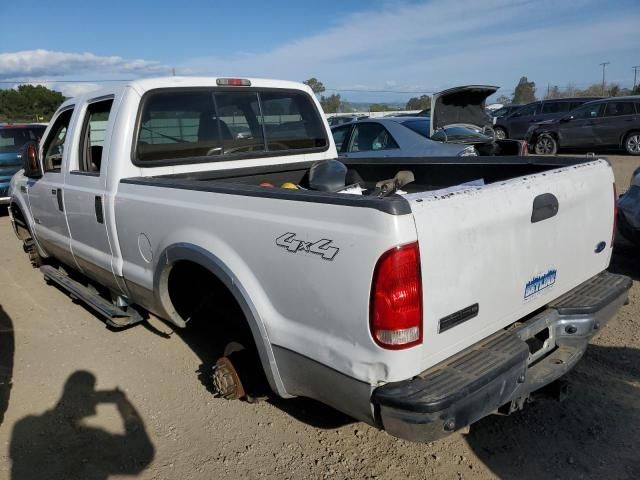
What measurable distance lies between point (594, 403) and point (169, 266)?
2678mm

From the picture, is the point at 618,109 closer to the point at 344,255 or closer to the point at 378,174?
the point at 378,174

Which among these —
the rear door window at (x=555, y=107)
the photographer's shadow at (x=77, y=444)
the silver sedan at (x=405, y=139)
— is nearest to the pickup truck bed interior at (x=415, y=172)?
the photographer's shadow at (x=77, y=444)

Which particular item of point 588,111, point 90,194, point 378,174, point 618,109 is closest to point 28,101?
point 588,111

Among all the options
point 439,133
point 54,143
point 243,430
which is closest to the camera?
point 243,430

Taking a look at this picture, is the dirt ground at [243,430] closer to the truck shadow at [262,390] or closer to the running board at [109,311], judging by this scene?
the truck shadow at [262,390]

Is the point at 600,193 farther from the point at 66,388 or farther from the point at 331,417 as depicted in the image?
the point at 66,388

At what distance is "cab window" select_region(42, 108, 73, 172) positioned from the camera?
4.59 m

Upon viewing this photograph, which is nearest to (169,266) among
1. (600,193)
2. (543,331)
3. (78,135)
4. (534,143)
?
(78,135)

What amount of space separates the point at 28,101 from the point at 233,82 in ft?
162

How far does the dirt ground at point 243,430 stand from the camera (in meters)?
2.75

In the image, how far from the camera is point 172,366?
391 centimetres

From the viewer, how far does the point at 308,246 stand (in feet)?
7.13

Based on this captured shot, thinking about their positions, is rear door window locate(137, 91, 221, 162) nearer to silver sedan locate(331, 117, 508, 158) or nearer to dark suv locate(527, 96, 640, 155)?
silver sedan locate(331, 117, 508, 158)

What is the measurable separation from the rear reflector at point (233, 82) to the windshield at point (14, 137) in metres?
7.52
